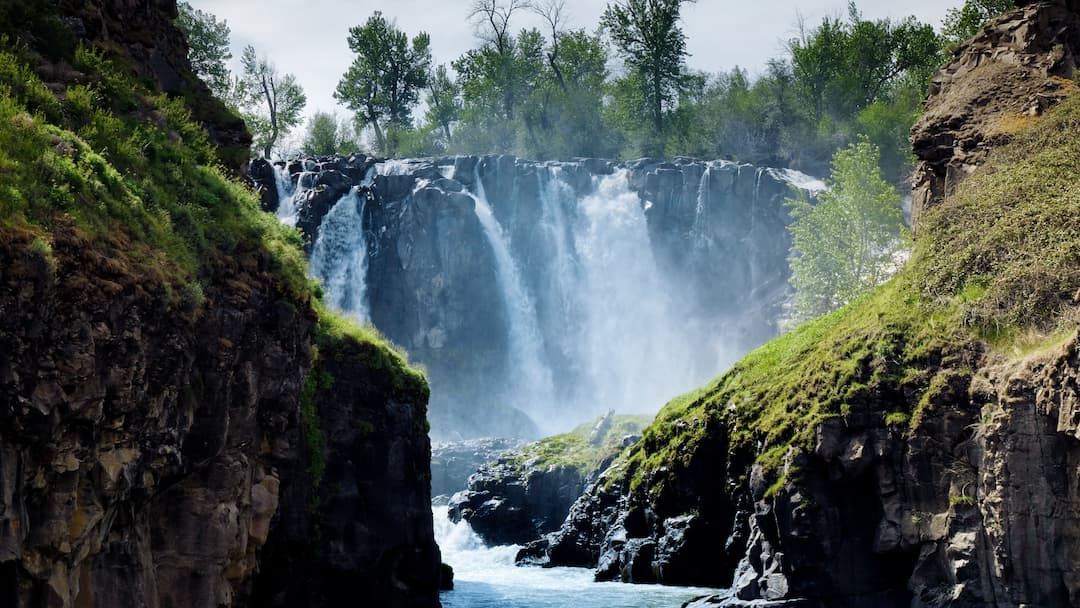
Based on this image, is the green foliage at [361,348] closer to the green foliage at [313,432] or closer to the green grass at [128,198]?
the green foliage at [313,432]

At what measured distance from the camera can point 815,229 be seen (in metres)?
48.2

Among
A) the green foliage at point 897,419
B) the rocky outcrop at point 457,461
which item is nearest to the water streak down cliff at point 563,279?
the rocky outcrop at point 457,461

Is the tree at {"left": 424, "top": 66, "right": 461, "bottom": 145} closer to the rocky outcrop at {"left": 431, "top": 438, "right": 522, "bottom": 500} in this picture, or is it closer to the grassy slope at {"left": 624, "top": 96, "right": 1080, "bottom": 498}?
the rocky outcrop at {"left": 431, "top": 438, "right": 522, "bottom": 500}

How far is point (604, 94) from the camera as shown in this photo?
89625 mm

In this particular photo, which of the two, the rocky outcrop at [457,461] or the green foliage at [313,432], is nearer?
the green foliage at [313,432]

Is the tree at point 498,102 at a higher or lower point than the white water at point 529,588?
higher

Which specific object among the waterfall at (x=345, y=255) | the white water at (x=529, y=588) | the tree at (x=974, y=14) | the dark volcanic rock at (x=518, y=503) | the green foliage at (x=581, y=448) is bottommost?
the white water at (x=529, y=588)

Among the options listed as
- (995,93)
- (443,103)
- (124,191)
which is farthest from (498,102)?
(124,191)

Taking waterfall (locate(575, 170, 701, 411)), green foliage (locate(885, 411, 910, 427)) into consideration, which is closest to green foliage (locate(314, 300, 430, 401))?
green foliage (locate(885, 411, 910, 427))

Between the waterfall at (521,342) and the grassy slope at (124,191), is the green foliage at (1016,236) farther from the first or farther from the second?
the waterfall at (521,342)

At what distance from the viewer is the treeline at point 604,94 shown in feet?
255

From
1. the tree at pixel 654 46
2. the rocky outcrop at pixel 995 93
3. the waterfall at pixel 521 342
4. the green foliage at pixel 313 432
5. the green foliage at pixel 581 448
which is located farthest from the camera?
the tree at pixel 654 46

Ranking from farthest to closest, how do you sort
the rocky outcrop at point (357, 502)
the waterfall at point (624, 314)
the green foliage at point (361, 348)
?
the waterfall at point (624, 314) → the green foliage at point (361, 348) → the rocky outcrop at point (357, 502)

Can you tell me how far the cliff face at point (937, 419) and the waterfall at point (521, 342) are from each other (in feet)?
91.8
